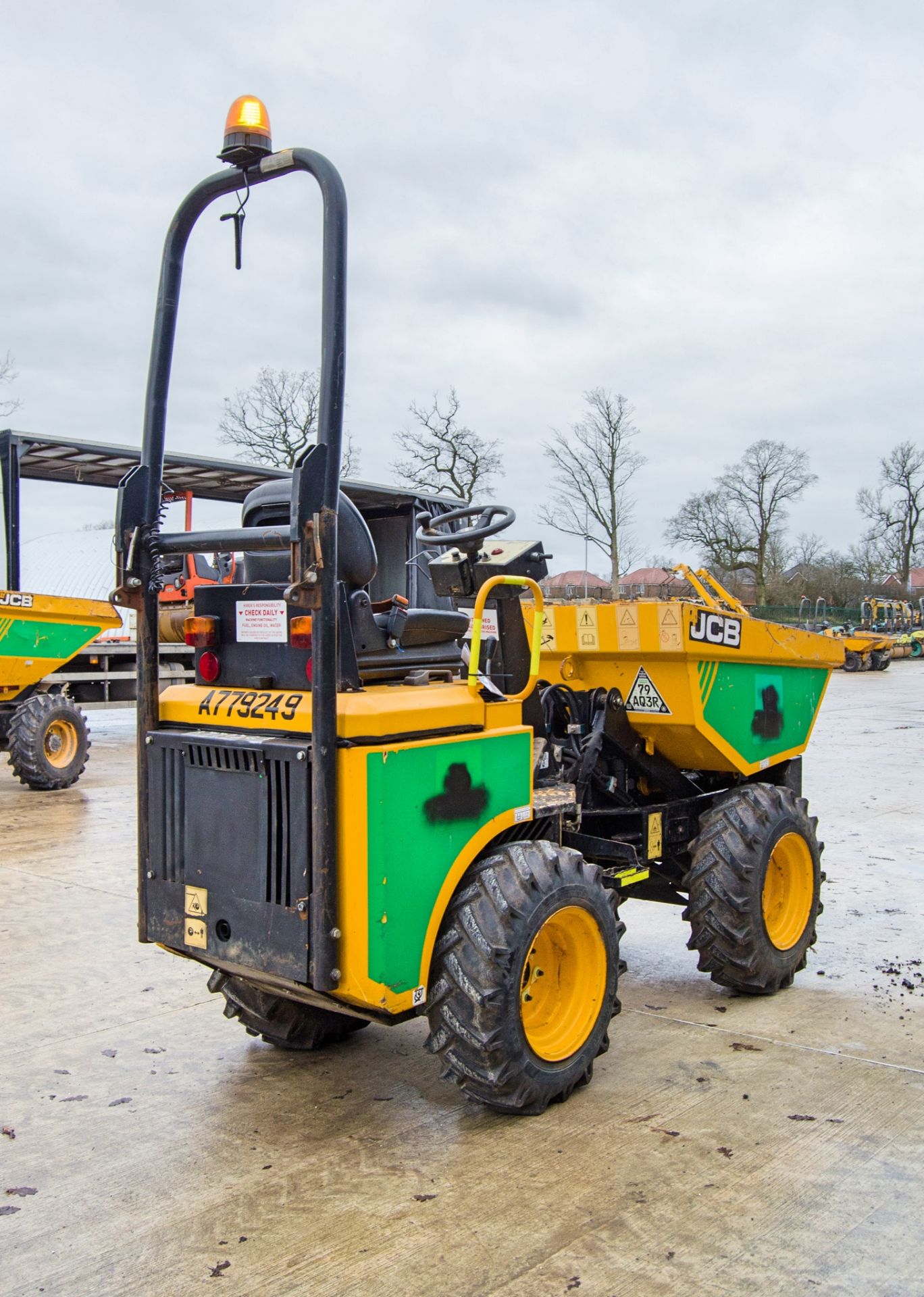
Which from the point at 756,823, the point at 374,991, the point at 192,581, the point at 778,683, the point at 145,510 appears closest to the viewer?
the point at 374,991

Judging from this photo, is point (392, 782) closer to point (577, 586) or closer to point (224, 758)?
point (224, 758)

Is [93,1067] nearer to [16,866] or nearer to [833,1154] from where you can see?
[833,1154]

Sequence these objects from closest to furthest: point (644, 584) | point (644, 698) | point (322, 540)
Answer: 1. point (322, 540)
2. point (644, 698)
3. point (644, 584)

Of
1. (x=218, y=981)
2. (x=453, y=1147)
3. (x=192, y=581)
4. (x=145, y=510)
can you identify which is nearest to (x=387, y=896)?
(x=453, y=1147)

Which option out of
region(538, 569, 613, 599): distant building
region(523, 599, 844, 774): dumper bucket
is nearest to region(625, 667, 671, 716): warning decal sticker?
region(523, 599, 844, 774): dumper bucket

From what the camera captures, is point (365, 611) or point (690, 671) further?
point (690, 671)

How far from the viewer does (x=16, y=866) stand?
24.0 feet

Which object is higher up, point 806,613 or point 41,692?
point 806,613

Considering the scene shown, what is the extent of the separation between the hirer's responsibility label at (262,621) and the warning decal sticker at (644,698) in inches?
69.7

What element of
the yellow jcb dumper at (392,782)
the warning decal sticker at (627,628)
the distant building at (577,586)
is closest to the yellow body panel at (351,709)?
the yellow jcb dumper at (392,782)

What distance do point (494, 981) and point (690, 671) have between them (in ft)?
5.52

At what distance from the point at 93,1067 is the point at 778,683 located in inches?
127

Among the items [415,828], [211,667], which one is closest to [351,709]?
[415,828]

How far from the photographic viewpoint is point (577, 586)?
4766cm
